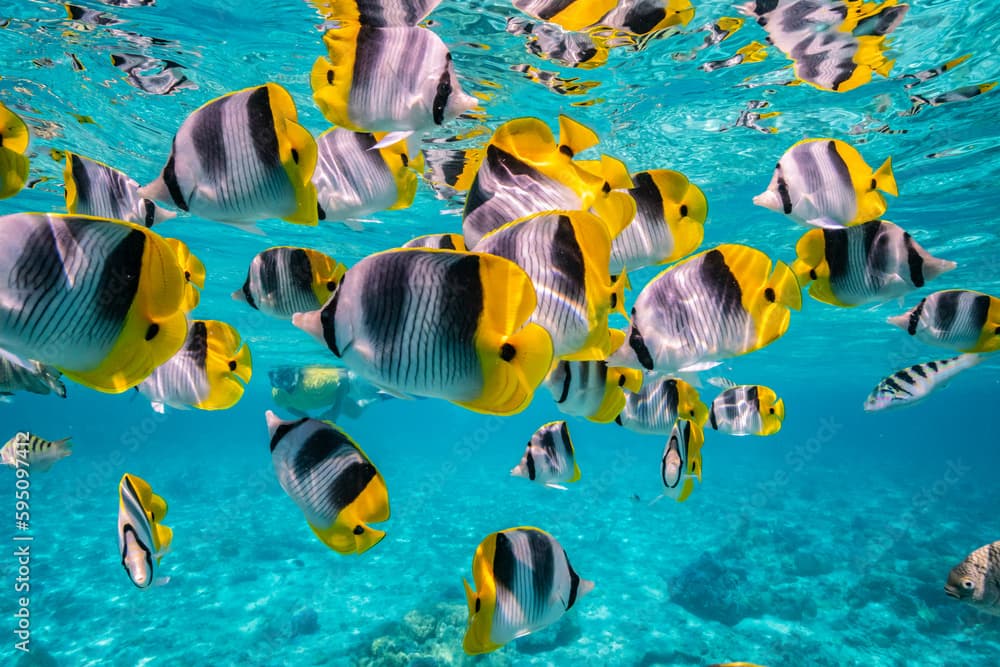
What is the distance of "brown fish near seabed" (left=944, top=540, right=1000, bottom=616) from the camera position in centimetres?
378

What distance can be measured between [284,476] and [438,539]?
19.1 metres

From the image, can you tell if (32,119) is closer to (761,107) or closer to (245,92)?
(245,92)

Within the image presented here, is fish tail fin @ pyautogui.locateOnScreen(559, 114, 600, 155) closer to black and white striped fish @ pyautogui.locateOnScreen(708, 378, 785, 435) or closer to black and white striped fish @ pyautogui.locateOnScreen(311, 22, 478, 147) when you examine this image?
black and white striped fish @ pyautogui.locateOnScreen(311, 22, 478, 147)

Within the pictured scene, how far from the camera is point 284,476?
2699 millimetres

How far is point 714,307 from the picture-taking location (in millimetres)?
2578

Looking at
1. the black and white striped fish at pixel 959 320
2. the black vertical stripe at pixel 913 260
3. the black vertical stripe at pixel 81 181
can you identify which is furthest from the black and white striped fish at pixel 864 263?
the black vertical stripe at pixel 81 181

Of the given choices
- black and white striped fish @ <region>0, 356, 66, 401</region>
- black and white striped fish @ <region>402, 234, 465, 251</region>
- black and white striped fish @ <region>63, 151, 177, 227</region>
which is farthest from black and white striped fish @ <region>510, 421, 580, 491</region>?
black and white striped fish @ <region>0, 356, 66, 401</region>

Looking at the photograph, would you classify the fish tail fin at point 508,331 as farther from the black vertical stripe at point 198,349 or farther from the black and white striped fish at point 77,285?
the black vertical stripe at point 198,349

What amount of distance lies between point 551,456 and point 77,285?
343cm

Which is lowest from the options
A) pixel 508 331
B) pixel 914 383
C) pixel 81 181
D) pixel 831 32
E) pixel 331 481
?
pixel 914 383

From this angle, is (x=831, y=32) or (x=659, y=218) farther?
(x=831, y=32)

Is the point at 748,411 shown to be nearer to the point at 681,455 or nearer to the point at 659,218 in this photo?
the point at 681,455

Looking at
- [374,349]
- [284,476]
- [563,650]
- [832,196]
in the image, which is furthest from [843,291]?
[563,650]

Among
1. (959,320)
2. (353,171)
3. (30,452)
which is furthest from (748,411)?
(30,452)
